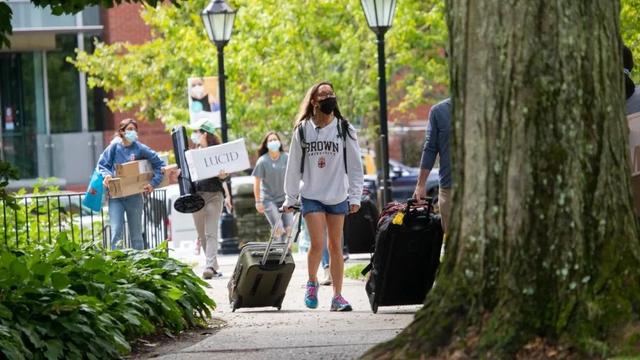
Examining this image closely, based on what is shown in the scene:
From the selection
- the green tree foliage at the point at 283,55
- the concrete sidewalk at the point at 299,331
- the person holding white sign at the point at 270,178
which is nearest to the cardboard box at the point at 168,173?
the person holding white sign at the point at 270,178

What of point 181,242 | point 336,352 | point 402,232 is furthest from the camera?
point 181,242

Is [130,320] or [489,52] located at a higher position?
[489,52]

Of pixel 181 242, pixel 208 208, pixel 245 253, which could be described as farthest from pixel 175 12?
pixel 245 253

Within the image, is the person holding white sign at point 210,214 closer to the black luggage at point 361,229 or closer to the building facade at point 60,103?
the black luggage at point 361,229

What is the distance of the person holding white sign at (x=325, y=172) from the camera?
11445 mm

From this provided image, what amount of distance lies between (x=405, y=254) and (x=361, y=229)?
6.89 metres

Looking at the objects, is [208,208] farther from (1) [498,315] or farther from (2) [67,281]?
(1) [498,315]

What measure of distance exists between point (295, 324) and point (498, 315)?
180 inches

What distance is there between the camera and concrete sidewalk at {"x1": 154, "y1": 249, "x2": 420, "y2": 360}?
8.57 m

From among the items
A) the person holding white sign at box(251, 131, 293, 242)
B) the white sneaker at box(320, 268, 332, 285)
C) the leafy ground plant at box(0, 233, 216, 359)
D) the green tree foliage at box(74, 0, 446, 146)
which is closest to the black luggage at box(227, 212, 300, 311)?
the leafy ground plant at box(0, 233, 216, 359)

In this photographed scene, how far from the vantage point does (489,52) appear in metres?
6.09

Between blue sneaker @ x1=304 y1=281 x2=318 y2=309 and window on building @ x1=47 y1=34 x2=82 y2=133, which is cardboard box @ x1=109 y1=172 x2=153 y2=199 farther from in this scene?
window on building @ x1=47 y1=34 x2=82 y2=133

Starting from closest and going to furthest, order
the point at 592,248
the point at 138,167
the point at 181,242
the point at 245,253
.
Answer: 1. the point at 592,248
2. the point at 245,253
3. the point at 138,167
4. the point at 181,242

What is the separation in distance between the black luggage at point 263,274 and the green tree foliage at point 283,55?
67.3ft
